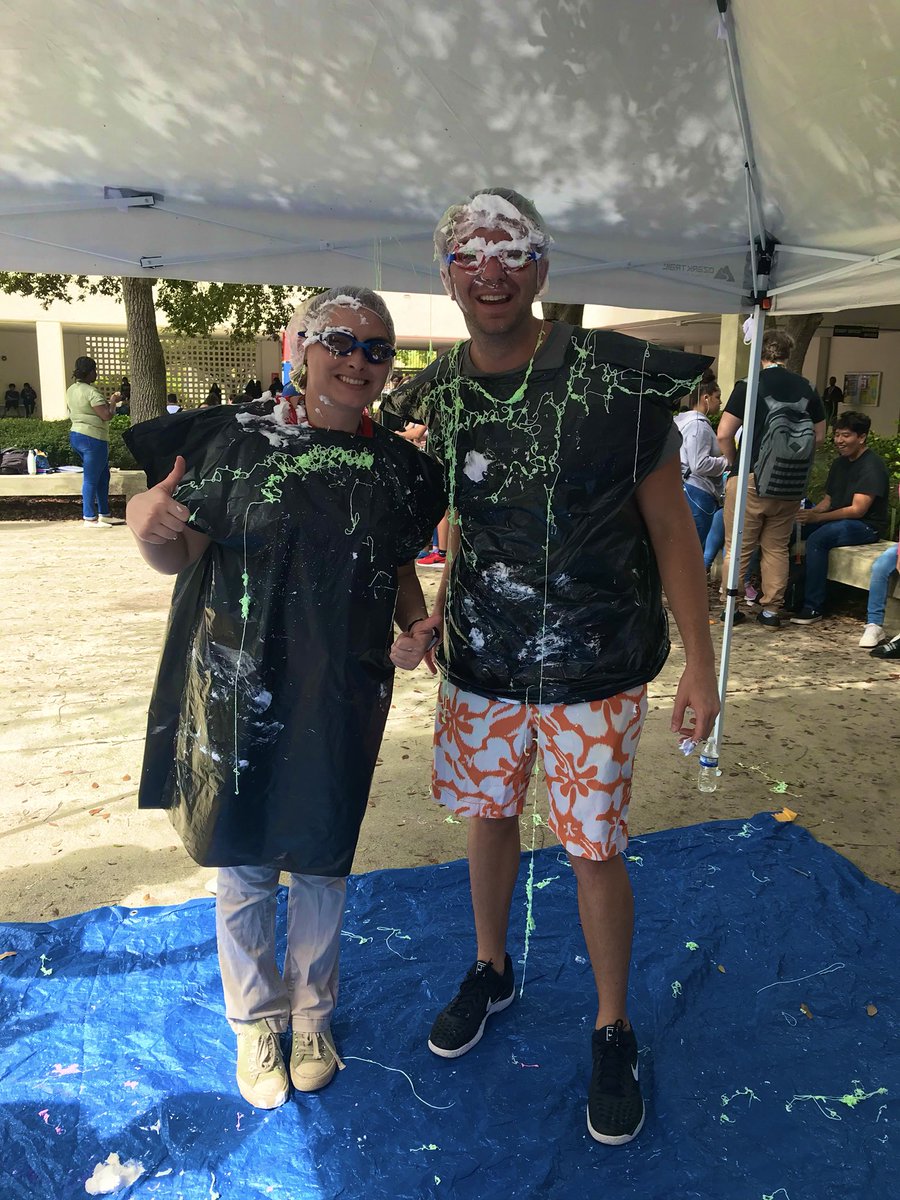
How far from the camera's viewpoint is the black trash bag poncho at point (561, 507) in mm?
1733

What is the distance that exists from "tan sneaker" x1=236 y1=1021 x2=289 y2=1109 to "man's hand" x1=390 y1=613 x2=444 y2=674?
0.95m

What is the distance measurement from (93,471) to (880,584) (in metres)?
8.01

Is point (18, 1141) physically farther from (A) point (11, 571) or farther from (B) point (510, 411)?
(A) point (11, 571)

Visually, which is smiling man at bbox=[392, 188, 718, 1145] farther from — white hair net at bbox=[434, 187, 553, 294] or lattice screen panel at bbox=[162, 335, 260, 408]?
lattice screen panel at bbox=[162, 335, 260, 408]

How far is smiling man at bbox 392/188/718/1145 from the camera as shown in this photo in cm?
173

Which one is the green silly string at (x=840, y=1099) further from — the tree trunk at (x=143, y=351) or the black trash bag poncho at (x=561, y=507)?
the tree trunk at (x=143, y=351)

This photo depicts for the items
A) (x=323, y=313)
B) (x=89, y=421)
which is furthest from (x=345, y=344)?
(x=89, y=421)

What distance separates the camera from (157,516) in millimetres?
1609

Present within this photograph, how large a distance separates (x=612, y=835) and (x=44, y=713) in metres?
3.44

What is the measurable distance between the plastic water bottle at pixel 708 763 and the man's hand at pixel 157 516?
2608 mm

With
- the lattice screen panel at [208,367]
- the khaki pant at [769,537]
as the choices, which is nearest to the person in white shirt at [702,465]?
the khaki pant at [769,537]

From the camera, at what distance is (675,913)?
2645 millimetres

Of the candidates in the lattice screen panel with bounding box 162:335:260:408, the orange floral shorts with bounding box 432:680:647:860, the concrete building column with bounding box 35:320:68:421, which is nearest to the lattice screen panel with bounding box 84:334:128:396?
the lattice screen panel with bounding box 162:335:260:408

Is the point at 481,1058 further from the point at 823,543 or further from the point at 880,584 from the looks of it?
the point at 823,543
